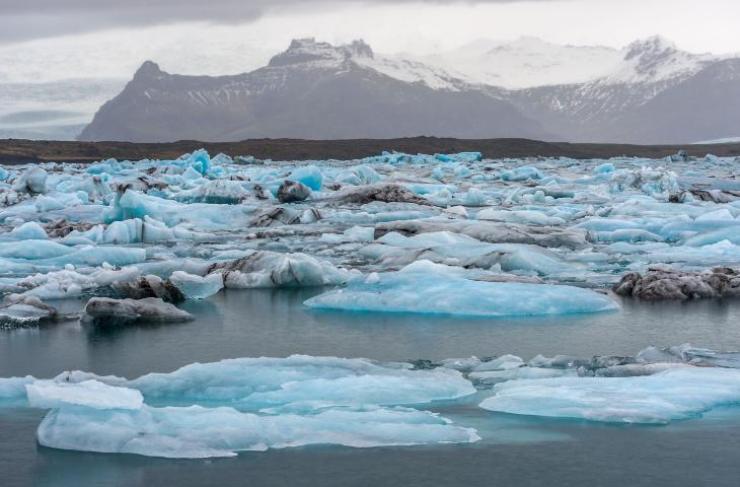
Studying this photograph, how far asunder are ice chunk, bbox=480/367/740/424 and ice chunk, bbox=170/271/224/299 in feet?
16.6

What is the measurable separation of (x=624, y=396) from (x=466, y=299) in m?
3.66

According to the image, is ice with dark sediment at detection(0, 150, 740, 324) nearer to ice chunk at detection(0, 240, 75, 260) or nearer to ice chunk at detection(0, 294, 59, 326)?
ice chunk at detection(0, 240, 75, 260)

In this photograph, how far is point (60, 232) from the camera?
17.1 meters

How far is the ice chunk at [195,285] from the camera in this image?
36.7 feet

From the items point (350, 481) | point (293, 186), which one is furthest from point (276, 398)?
point (293, 186)

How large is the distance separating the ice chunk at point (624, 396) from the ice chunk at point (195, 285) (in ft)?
16.6

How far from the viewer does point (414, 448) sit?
562cm

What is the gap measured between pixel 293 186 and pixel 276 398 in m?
18.2

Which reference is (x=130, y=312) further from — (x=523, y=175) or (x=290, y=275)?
(x=523, y=175)

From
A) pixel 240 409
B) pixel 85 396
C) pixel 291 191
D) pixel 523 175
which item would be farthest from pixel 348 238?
pixel 523 175

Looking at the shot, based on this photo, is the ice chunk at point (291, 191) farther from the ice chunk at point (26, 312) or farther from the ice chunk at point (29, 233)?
the ice chunk at point (26, 312)

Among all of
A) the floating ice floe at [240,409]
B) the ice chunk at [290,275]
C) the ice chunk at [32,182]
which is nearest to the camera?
the floating ice floe at [240,409]

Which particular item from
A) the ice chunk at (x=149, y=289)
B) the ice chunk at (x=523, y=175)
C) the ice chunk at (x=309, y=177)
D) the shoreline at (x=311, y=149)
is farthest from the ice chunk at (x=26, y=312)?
the shoreline at (x=311, y=149)

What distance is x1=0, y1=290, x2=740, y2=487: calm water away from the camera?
5.20 meters
